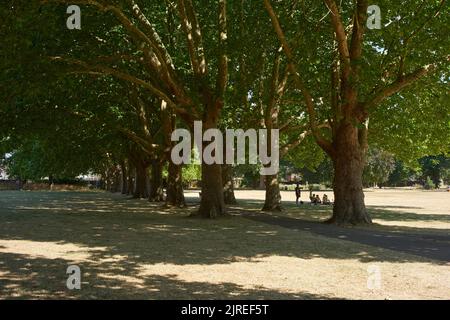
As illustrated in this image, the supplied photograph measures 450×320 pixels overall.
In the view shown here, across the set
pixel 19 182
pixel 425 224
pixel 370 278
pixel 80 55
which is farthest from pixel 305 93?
pixel 19 182

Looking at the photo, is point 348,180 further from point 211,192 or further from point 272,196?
point 272,196

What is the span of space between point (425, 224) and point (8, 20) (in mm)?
18586

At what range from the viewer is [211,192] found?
24172mm

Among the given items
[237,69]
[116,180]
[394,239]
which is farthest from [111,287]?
[116,180]

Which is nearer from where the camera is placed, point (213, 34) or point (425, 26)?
point (425, 26)

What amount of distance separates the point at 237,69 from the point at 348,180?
1135 centimetres

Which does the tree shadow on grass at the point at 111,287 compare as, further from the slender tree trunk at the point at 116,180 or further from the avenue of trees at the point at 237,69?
the slender tree trunk at the point at 116,180

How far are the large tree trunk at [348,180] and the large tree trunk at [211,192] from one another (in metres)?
5.38

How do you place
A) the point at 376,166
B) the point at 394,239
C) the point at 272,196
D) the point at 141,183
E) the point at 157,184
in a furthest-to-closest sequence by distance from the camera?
the point at 376,166, the point at 141,183, the point at 157,184, the point at 272,196, the point at 394,239

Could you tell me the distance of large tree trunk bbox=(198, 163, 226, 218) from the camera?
2397 cm

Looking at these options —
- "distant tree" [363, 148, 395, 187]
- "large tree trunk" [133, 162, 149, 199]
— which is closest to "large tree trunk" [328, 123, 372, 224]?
"large tree trunk" [133, 162, 149, 199]

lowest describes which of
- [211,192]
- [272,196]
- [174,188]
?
[272,196]
